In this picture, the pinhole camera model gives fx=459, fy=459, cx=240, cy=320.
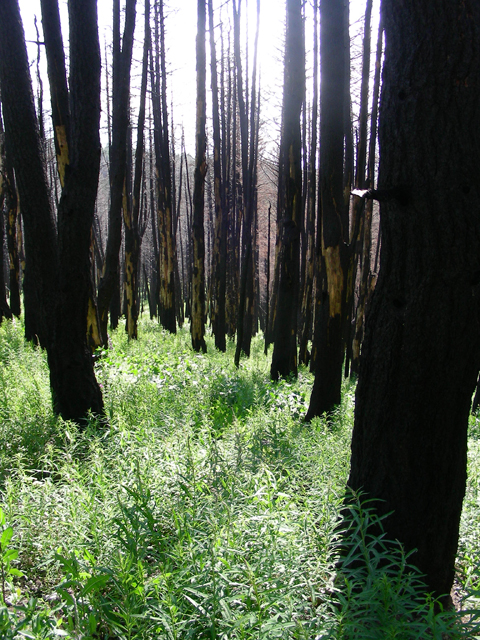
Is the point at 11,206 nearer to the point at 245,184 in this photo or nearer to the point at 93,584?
the point at 245,184

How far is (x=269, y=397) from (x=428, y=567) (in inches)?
145

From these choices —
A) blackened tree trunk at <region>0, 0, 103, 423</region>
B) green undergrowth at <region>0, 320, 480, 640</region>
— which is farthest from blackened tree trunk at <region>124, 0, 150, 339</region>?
Answer: green undergrowth at <region>0, 320, 480, 640</region>

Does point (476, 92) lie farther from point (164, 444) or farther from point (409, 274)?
point (164, 444)

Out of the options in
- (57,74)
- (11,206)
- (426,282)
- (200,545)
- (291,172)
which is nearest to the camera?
(200,545)

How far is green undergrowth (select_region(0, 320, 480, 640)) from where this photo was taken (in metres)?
1.71

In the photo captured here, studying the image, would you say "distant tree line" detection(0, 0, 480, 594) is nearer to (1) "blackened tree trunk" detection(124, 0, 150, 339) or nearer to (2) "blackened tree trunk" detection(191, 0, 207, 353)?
(2) "blackened tree trunk" detection(191, 0, 207, 353)

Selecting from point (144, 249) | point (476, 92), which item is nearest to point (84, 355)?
point (476, 92)

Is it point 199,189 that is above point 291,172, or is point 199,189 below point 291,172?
above

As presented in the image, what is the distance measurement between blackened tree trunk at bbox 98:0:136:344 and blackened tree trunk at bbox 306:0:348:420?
154 inches

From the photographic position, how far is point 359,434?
8.14 feet

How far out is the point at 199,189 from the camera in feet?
35.3

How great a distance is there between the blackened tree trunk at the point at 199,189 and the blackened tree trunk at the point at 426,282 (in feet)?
28.6

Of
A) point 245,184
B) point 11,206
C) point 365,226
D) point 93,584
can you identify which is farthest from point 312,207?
point 93,584

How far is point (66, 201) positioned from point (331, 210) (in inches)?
118
